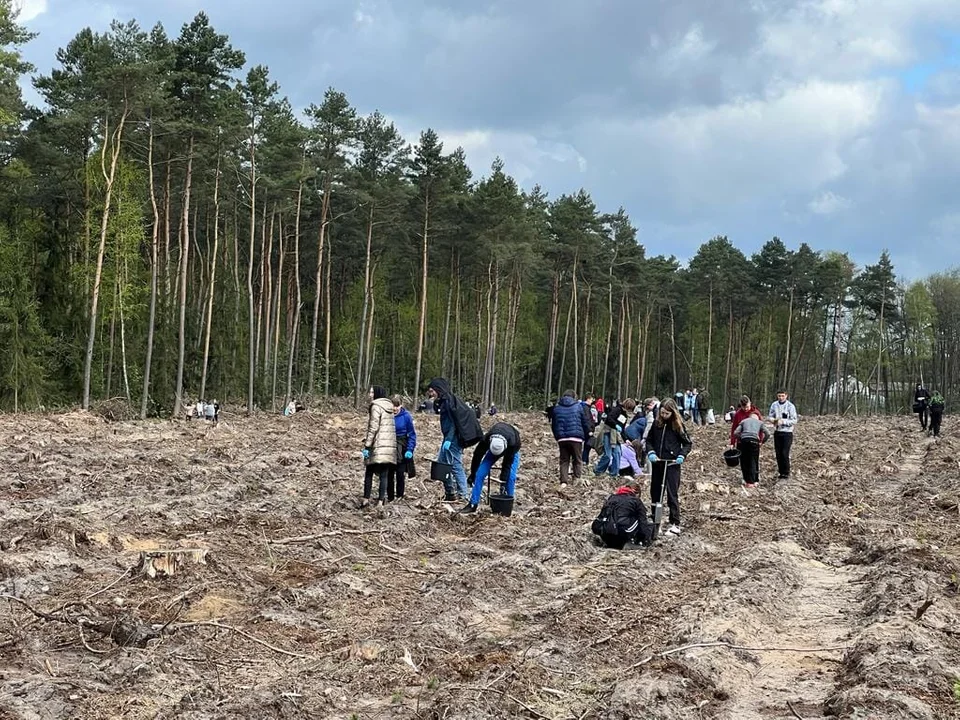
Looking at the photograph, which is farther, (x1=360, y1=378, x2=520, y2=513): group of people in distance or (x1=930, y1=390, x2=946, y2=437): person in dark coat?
(x1=930, y1=390, x2=946, y2=437): person in dark coat

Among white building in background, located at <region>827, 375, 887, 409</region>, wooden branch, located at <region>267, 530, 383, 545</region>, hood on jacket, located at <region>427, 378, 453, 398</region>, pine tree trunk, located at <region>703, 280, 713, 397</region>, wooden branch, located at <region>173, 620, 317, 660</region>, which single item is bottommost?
wooden branch, located at <region>173, 620, 317, 660</region>

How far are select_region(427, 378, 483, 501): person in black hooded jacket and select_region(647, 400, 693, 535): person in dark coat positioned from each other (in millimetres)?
2384

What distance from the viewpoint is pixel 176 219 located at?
43.2 metres

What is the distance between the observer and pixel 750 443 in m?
16.5

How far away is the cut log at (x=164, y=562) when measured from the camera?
26.1 ft

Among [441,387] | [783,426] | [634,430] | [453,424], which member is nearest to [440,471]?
[453,424]

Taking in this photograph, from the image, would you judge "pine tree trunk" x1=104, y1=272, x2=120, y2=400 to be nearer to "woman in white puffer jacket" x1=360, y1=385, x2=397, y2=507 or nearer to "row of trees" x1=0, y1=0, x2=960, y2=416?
"row of trees" x1=0, y1=0, x2=960, y2=416

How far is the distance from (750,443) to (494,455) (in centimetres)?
625

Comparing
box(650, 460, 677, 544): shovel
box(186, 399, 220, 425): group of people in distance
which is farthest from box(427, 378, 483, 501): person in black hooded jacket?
box(186, 399, 220, 425): group of people in distance

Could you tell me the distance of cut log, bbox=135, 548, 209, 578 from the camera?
796 centimetres

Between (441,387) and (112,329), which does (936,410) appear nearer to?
(441,387)

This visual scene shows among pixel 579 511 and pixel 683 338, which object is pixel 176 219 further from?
pixel 683 338

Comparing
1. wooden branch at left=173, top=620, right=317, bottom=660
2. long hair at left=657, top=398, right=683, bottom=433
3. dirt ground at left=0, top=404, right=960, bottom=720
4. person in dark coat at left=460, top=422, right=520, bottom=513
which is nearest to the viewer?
dirt ground at left=0, top=404, right=960, bottom=720

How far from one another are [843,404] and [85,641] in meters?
81.6
